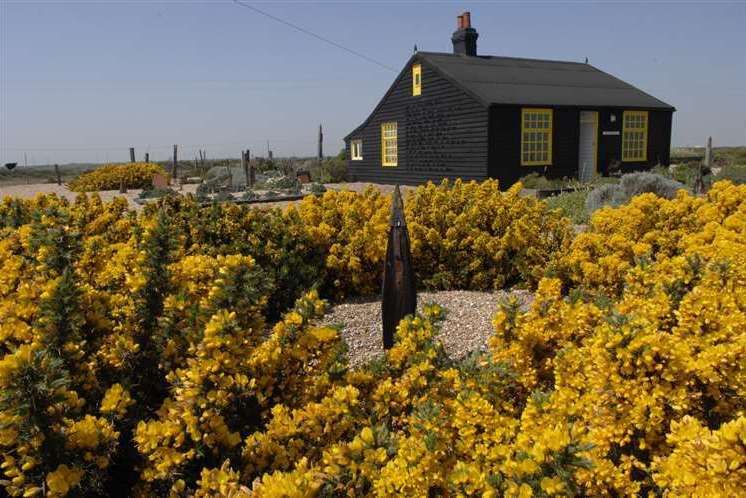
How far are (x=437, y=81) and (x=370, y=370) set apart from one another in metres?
18.8

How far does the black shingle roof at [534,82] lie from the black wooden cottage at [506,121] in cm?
5

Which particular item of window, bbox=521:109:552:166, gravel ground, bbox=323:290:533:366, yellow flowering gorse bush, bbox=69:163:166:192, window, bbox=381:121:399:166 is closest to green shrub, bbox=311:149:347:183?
window, bbox=381:121:399:166

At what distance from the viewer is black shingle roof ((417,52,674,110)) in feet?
62.6

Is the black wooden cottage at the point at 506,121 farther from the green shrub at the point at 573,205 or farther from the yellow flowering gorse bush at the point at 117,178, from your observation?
the yellow flowering gorse bush at the point at 117,178

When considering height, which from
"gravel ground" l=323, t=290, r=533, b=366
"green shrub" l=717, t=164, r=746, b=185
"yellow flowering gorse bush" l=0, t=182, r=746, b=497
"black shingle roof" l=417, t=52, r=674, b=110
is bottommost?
"gravel ground" l=323, t=290, r=533, b=366

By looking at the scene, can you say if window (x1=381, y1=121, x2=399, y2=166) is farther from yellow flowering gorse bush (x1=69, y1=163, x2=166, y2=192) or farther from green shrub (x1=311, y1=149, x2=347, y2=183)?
yellow flowering gorse bush (x1=69, y1=163, x2=166, y2=192)

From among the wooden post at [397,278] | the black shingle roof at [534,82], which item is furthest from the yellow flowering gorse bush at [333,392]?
the black shingle roof at [534,82]

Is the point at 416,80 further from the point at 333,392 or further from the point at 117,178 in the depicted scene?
the point at 333,392

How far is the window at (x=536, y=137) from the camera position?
18641mm

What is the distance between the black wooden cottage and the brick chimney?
Result: 0.04 meters

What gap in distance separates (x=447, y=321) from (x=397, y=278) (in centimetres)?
95

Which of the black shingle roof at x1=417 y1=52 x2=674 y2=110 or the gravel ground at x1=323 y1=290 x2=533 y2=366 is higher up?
the black shingle roof at x1=417 y1=52 x2=674 y2=110

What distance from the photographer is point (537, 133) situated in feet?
62.0

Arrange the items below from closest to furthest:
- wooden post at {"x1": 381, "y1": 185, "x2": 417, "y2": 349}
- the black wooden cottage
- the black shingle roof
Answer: wooden post at {"x1": 381, "y1": 185, "x2": 417, "y2": 349}, the black wooden cottage, the black shingle roof
